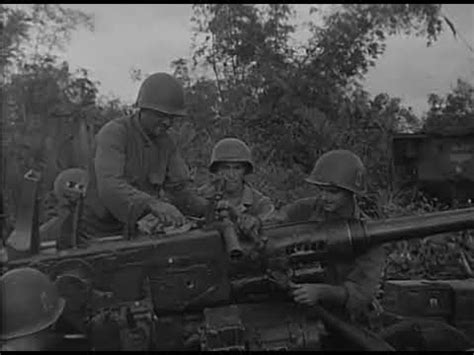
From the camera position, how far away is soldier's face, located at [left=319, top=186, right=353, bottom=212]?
17.5ft

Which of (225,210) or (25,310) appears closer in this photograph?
(25,310)

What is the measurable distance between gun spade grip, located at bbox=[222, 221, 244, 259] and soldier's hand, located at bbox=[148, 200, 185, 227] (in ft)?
1.23

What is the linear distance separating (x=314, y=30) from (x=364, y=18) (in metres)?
1.02

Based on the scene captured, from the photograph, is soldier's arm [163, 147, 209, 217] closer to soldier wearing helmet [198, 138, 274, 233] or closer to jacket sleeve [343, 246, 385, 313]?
soldier wearing helmet [198, 138, 274, 233]

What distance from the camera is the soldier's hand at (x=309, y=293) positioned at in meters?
4.79

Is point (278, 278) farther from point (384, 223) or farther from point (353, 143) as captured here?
point (353, 143)

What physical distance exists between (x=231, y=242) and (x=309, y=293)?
0.55 metres

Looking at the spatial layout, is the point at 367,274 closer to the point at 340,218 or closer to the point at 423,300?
the point at 340,218

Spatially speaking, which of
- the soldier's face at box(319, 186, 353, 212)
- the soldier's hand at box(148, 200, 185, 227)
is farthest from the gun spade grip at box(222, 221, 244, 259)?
the soldier's face at box(319, 186, 353, 212)

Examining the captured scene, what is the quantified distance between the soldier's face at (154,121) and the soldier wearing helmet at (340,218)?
1094 millimetres

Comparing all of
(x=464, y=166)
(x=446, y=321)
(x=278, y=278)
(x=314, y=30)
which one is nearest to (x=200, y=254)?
(x=278, y=278)

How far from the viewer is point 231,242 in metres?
4.61

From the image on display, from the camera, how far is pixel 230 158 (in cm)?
725

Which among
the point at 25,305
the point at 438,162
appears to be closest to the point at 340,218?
the point at 25,305
